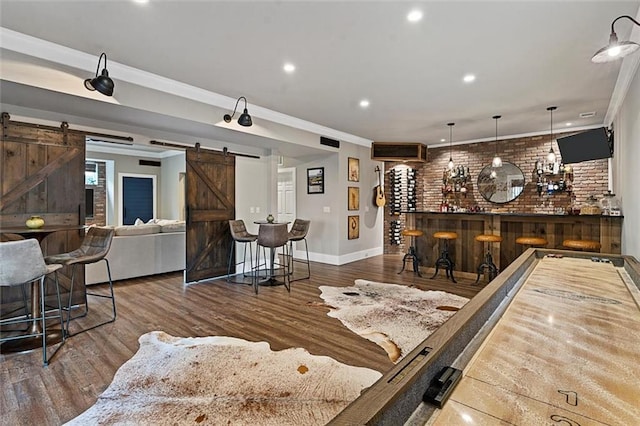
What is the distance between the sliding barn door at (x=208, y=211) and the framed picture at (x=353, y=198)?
2.57 meters

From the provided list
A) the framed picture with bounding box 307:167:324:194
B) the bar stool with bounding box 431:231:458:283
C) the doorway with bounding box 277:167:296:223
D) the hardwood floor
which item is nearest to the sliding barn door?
the hardwood floor

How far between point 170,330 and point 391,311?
95.3 inches

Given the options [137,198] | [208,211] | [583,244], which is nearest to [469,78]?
[583,244]

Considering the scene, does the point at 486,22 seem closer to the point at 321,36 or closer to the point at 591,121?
the point at 321,36

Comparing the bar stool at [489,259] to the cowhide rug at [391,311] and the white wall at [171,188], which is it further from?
the white wall at [171,188]

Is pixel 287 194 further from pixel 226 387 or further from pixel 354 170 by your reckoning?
pixel 226 387

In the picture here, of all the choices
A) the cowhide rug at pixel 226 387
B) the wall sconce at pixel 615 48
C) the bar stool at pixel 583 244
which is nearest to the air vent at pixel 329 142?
the bar stool at pixel 583 244

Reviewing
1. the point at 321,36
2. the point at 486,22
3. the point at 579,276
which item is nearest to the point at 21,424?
the point at 321,36

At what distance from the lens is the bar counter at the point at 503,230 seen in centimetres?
436

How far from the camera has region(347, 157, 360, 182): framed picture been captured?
7.15 metres

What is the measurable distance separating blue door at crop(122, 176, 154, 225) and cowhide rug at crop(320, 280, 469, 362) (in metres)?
6.91

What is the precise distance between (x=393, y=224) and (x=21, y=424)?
7.47 m

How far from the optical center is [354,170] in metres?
7.29

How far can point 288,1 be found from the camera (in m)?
2.40
